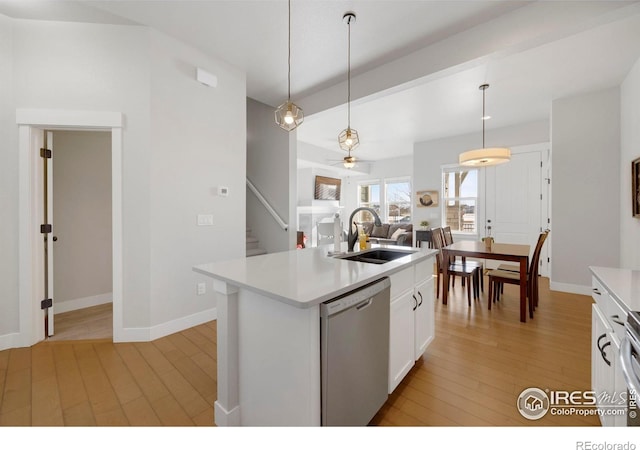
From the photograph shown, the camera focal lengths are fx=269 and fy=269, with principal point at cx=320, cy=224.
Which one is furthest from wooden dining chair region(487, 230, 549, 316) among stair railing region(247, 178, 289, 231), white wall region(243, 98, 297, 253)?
stair railing region(247, 178, 289, 231)

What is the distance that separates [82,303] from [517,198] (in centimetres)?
743

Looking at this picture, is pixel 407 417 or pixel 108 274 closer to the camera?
pixel 407 417

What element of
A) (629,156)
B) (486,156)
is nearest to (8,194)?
(486,156)

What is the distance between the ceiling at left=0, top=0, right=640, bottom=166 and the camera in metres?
2.28

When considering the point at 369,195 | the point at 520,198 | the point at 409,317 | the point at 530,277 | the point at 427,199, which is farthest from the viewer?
the point at 369,195

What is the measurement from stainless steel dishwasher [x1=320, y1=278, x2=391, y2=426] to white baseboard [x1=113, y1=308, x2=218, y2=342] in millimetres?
1500

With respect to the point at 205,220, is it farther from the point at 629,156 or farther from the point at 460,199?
the point at 460,199

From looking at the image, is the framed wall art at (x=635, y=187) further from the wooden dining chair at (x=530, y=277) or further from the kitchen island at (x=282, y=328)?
the kitchen island at (x=282, y=328)

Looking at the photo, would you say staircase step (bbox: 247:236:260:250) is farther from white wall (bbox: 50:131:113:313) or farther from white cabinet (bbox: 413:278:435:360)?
white cabinet (bbox: 413:278:435:360)

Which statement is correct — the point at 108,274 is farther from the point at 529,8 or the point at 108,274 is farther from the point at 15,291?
the point at 529,8

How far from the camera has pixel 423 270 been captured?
2170 mm
